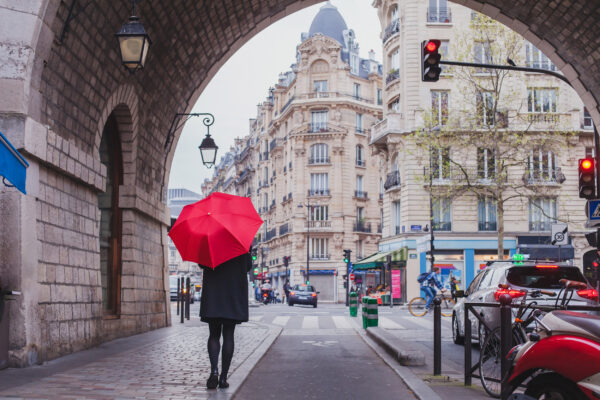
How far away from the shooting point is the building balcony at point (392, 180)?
4328 cm

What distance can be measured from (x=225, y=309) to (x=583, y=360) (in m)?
4.16

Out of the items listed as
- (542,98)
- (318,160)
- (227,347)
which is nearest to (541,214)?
(542,98)

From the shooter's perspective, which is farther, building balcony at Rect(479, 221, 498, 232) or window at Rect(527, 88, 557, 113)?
building balcony at Rect(479, 221, 498, 232)

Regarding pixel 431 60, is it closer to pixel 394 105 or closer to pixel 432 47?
pixel 432 47

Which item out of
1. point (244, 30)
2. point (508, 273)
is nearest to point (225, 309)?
point (508, 273)

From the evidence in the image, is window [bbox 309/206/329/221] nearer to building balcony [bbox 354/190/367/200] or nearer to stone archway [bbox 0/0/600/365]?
building balcony [bbox 354/190/367/200]

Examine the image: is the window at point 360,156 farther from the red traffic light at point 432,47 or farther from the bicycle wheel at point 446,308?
the red traffic light at point 432,47

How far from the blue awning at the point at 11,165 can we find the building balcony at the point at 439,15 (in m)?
38.5

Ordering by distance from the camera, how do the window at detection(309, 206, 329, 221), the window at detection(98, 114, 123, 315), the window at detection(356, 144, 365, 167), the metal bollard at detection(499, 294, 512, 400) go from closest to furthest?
the metal bollard at detection(499, 294, 512, 400) → the window at detection(98, 114, 123, 315) → the window at detection(309, 206, 329, 221) → the window at detection(356, 144, 365, 167)

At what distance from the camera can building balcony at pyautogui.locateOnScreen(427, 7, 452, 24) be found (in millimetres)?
43031

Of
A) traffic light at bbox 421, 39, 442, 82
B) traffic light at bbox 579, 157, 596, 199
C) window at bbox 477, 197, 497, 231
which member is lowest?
traffic light at bbox 579, 157, 596, 199

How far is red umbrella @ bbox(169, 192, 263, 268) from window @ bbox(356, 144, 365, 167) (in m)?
59.5

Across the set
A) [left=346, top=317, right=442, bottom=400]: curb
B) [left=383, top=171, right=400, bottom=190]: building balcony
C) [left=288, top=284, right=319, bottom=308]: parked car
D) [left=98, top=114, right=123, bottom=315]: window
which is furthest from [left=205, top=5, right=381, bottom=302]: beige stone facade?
[left=346, top=317, right=442, bottom=400]: curb

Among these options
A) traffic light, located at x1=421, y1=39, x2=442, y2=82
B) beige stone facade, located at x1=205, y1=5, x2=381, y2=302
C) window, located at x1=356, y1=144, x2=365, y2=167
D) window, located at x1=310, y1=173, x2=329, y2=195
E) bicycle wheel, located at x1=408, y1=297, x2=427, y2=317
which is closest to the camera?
traffic light, located at x1=421, y1=39, x2=442, y2=82
